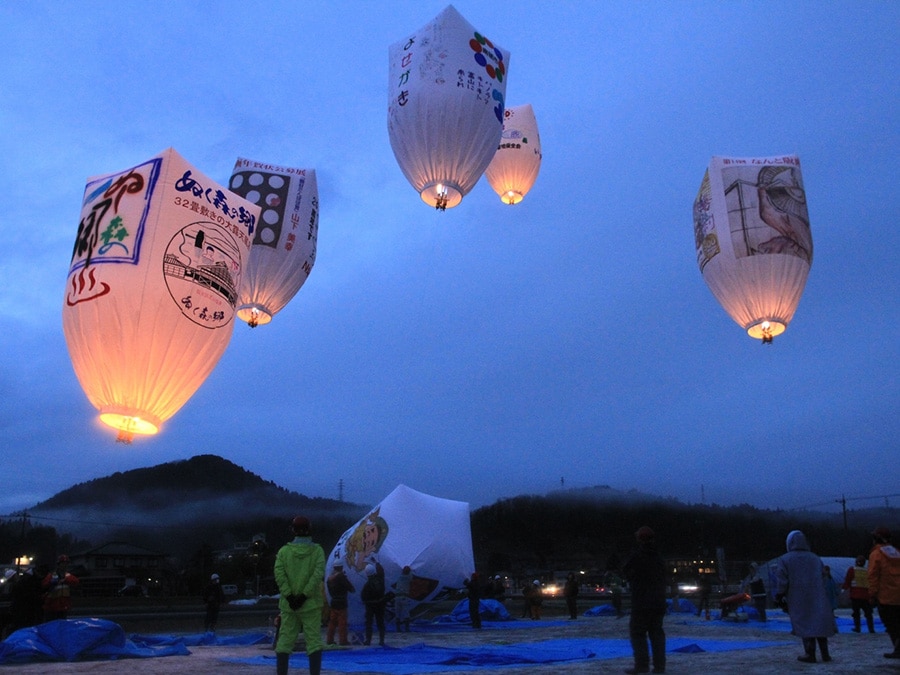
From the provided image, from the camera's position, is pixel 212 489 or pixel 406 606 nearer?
pixel 406 606

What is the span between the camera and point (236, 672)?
23.1ft

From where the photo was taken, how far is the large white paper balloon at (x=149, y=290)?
275 inches

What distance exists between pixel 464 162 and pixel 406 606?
24.7 ft

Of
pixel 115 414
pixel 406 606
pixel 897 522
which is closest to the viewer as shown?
pixel 115 414

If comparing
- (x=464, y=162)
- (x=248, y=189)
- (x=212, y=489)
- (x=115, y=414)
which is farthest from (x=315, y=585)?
(x=212, y=489)

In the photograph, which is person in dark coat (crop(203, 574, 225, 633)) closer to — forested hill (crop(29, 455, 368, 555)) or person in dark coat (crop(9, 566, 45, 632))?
person in dark coat (crop(9, 566, 45, 632))

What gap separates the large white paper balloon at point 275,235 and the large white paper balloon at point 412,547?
14.1 ft

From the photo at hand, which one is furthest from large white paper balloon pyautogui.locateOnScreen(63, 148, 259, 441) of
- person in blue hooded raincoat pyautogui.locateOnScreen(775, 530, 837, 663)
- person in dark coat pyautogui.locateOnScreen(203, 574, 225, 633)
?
person in dark coat pyautogui.locateOnScreen(203, 574, 225, 633)

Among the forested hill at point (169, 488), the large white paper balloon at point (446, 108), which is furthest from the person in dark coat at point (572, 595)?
the forested hill at point (169, 488)

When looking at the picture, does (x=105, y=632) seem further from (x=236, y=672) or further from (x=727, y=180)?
(x=727, y=180)

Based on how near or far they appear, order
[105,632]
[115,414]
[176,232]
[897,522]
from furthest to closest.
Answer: [897,522], [105,632], [176,232], [115,414]

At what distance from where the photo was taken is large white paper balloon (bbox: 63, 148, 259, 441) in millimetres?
6992

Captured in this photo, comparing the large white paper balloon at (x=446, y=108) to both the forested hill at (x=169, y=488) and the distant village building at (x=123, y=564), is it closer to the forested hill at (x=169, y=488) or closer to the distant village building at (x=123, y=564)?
the distant village building at (x=123, y=564)

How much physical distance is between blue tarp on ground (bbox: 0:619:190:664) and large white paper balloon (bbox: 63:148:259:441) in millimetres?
2797
